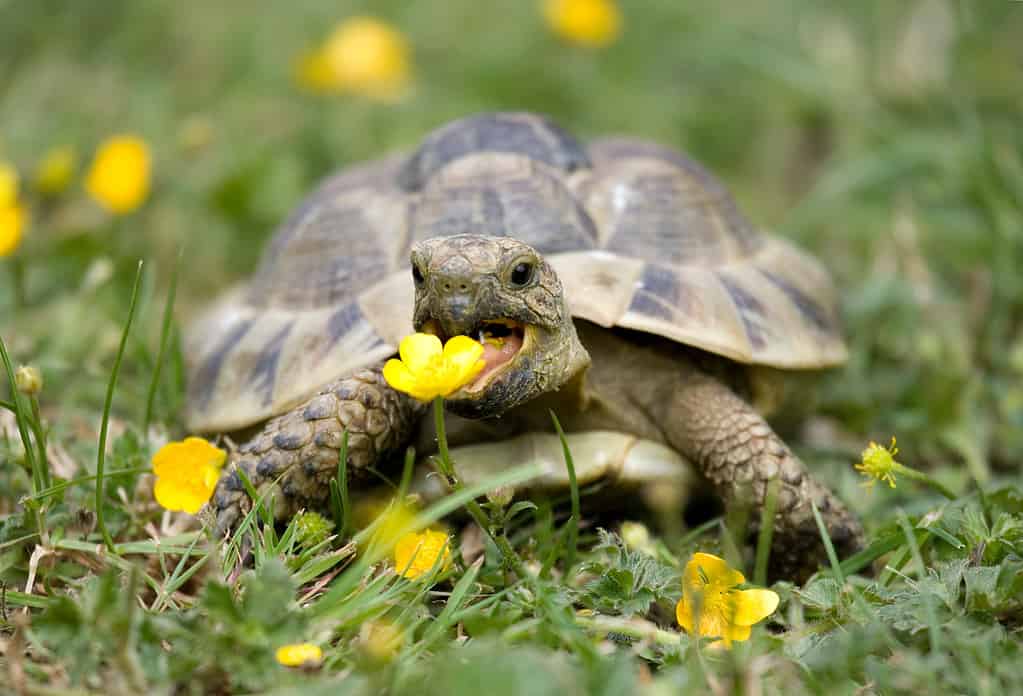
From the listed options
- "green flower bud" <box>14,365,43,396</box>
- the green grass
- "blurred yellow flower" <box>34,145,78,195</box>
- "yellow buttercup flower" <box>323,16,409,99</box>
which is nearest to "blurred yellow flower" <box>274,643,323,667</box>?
the green grass

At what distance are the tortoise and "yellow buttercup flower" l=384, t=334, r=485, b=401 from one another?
0.20 meters

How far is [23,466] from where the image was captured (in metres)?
2.65

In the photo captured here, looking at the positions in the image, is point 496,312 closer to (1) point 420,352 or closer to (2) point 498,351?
(2) point 498,351

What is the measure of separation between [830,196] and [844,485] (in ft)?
7.36

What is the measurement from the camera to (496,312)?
2.45 m

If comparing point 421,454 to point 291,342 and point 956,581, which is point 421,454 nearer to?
point 291,342

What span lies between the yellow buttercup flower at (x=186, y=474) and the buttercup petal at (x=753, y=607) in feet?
4.17

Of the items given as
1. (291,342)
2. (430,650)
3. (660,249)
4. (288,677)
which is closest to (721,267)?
(660,249)

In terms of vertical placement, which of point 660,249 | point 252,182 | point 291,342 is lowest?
point 252,182

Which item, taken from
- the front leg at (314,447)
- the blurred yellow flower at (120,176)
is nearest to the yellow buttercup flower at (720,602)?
the front leg at (314,447)

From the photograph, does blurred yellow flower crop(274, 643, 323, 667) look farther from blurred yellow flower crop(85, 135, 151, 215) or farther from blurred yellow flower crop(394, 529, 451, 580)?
blurred yellow flower crop(85, 135, 151, 215)

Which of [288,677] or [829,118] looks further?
[829,118]

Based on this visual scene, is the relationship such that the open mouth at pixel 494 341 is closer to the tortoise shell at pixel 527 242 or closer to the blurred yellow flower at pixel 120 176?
the tortoise shell at pixel 527 242

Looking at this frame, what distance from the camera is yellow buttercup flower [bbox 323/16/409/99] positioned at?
20.7 ft
